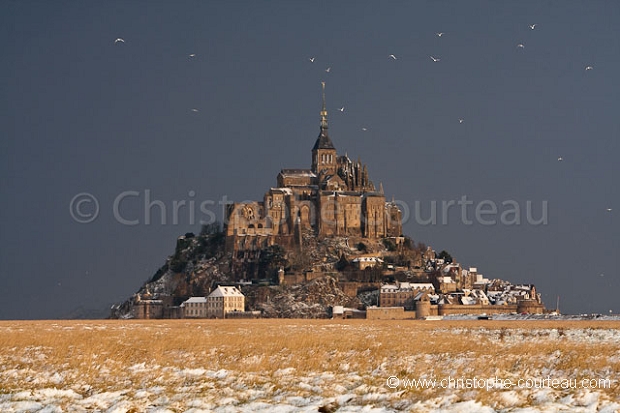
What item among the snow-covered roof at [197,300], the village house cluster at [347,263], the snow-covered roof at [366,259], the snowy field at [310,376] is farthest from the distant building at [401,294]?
the snowy field at [310,376]

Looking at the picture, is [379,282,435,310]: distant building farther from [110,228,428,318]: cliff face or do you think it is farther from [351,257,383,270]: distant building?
[351,257,383,270]: distant building

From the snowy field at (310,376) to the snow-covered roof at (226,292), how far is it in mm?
110610

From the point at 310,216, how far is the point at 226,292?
2658 centimetres

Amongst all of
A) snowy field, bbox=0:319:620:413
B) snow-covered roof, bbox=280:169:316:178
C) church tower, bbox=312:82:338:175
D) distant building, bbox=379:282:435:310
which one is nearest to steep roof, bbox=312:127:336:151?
church tower, bbox=312:82:338:175

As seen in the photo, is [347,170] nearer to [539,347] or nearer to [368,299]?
[368,299]

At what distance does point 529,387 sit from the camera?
78.6 ft

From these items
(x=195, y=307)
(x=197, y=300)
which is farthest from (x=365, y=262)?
(x=195, y=307)

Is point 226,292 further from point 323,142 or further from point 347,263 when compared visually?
point 323,142

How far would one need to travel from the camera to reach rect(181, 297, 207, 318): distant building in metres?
146

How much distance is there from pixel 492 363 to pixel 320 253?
440 feet

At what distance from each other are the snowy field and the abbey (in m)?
127

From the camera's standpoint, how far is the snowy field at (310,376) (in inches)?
908

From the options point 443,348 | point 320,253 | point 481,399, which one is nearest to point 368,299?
point 320,253

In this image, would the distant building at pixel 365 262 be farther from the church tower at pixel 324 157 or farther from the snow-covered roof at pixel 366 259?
the church tower at pixel 324 157
